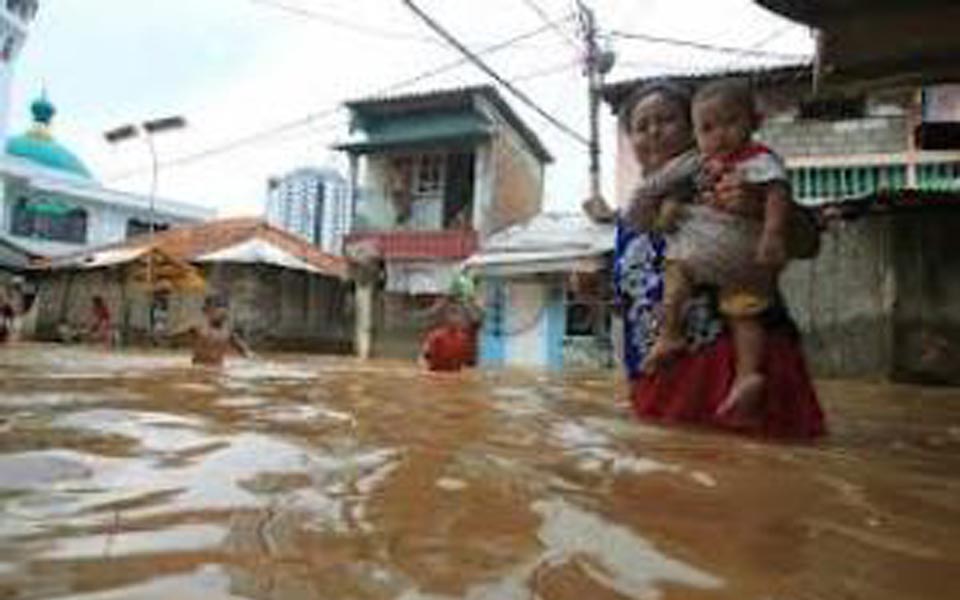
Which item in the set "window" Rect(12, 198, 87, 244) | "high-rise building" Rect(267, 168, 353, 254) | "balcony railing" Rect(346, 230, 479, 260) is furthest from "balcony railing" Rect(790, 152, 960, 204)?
"window" Rect(12, 198, 87, 244)

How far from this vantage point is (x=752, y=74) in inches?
707

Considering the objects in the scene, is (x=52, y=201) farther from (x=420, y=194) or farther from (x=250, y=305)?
(x=420, y=194)

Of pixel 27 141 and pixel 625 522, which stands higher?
pixel 27 141

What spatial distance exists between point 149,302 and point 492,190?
9.26 m

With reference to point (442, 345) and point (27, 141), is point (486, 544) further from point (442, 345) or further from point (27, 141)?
point (27, 141)

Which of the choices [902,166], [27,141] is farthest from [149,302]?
[902,166]

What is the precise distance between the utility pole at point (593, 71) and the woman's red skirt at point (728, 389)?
42.8 ft

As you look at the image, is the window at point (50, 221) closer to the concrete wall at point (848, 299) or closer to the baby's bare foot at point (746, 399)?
the concrete wall at point (848, 299)

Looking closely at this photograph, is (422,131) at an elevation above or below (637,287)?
above

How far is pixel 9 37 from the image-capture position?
29.0m

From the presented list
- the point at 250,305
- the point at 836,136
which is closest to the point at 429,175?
the point at 250,305

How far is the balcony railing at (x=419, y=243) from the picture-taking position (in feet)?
74.4

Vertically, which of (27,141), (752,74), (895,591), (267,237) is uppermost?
(27,141)

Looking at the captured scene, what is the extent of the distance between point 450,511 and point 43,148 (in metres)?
39.6
